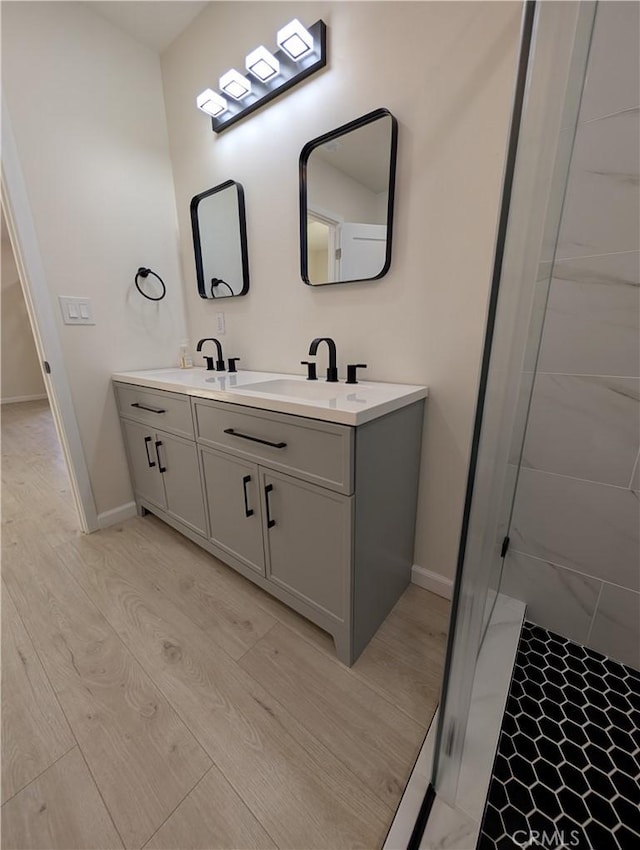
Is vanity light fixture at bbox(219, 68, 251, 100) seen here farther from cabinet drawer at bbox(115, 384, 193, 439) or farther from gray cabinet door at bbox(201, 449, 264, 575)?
gray cabinet door at bbox(201, 449, 264, 575)

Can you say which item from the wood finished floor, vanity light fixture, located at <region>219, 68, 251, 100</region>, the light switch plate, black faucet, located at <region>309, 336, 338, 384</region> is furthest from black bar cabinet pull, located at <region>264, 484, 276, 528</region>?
vanity light fixture, located at <region>219, 68, 251, 100</region>

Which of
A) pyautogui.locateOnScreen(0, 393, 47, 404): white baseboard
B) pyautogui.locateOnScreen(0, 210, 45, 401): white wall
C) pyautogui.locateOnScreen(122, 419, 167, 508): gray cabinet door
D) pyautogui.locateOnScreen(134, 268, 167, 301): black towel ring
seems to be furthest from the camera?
pyautogui.locateOnScreen(0, 393, 47, 404): white baseboard

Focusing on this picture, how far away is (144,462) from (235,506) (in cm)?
84

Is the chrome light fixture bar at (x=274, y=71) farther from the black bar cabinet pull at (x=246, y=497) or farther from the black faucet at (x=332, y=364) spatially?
the black bar cabinet pull at (x=246, y=497)

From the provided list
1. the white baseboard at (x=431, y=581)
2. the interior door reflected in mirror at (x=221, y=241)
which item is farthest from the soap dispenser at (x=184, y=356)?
the white baseboard at (x=431, y=581)

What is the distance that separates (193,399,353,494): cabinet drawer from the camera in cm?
96

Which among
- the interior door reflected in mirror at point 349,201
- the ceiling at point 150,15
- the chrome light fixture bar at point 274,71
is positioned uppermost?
the ceiling at point 150,15

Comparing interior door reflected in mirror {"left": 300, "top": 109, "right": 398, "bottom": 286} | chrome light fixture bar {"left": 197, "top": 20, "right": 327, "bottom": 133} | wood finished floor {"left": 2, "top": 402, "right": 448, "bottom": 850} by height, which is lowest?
wood finished floor {"left": 2, "top": 402, "right": 448, "bottom": 850}

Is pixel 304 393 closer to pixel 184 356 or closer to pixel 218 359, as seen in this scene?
pixel 218 359

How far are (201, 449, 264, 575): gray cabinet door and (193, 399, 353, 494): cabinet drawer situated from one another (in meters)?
Result: 0.08

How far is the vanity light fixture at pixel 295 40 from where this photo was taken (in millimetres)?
1262

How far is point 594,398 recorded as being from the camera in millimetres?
1045

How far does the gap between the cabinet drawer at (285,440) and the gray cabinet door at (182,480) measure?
0.22m

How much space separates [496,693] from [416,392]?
0.98m
